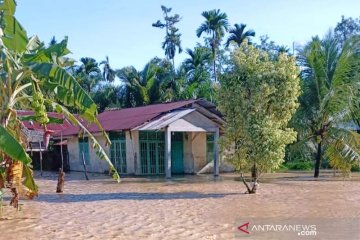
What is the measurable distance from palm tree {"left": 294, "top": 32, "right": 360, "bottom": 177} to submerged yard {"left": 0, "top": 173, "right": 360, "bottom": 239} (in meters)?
3.09

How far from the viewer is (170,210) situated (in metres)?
12.0

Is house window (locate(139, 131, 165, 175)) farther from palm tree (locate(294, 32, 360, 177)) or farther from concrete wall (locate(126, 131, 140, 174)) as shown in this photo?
palm tree (locate(294, 32, 360, 177))

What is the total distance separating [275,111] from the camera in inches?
603

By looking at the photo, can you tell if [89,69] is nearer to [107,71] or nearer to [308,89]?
[107,71]

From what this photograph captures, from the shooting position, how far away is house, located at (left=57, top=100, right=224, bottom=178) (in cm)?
2319

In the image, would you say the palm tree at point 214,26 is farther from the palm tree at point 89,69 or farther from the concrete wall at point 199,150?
the concrete wall at point 199,150

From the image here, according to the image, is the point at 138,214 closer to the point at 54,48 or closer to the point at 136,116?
the point at 54,48

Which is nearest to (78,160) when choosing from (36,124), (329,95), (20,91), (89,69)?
(36,124)

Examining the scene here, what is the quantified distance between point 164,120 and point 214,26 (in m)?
23.0

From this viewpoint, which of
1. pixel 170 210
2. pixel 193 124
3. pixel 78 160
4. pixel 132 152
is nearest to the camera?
pixel 170 210

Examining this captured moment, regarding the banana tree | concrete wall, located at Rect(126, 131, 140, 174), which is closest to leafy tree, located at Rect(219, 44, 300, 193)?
the banana tree

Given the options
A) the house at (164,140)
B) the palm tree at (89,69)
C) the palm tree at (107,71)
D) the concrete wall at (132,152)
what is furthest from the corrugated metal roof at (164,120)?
the palm tree at (107,71)

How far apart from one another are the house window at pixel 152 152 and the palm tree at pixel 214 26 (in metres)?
19.5

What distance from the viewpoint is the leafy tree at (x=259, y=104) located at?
14922 mm
